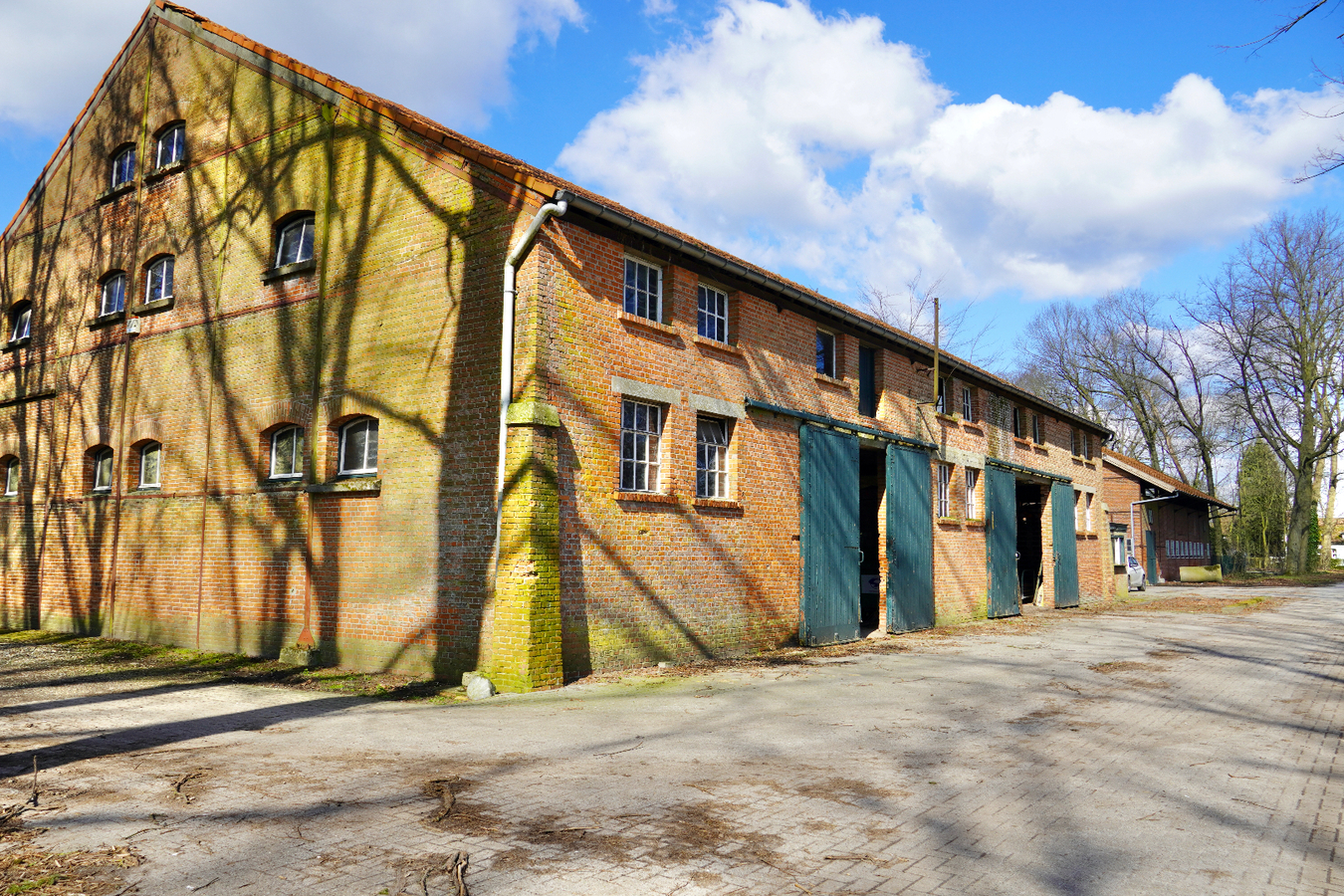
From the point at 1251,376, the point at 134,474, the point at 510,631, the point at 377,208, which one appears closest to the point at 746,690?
the point at 510,631

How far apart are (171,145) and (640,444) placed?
420 inches

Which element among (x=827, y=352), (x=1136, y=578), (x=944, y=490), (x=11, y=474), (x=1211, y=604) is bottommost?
(x=1211, y=604)

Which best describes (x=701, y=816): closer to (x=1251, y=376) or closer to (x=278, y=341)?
(x=278, y=341)

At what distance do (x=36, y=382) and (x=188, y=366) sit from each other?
234 inches

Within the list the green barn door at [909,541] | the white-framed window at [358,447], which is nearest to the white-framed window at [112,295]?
the white-framed window at [358,447]

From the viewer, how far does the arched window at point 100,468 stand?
1545 centimetres

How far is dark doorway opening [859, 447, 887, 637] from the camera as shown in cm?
1584

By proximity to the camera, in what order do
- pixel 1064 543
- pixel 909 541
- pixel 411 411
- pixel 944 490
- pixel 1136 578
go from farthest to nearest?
1. pixel 1136 578
2. pixel 1064 543
3. pixel 944 490
4. pixel 909 541
5. pixel 411 411

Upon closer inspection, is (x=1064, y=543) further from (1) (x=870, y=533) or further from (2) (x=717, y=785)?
(2) (x=717, y=785)

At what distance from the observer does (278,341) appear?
12266 millimetres

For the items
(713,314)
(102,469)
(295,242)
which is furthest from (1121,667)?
(102,469)

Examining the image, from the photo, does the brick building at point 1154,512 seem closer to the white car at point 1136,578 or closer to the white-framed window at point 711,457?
the white car at point 1136,578

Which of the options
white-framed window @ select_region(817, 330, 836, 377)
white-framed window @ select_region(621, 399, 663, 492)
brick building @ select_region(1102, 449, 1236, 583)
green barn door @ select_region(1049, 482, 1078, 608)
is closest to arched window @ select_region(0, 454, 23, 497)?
white-framed window @ select_region(621, 399, 663, 492)

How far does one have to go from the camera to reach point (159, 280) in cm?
1505
